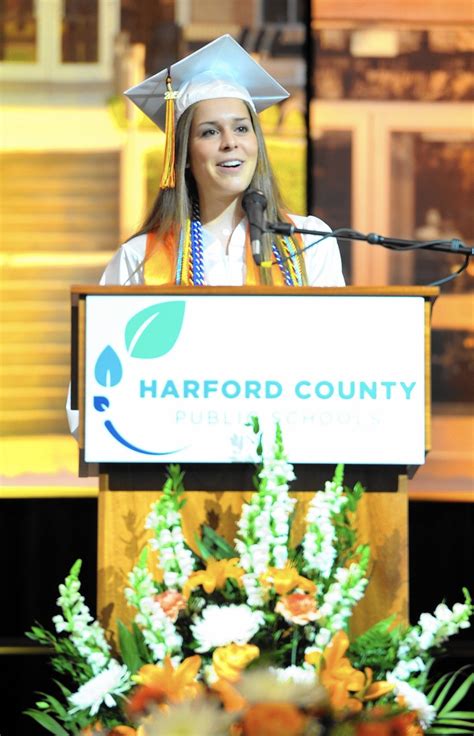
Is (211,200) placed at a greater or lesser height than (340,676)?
greater

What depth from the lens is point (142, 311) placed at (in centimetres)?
236

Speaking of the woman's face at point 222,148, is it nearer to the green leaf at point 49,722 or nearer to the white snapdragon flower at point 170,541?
the white snapdragon flower at point 170,541

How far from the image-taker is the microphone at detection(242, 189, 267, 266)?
8.02 ft

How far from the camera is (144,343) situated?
2.35 metres

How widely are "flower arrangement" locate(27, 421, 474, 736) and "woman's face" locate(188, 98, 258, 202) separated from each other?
3.08 ft

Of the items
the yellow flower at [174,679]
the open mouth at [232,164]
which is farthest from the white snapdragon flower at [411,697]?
the open mouth at [232,164]

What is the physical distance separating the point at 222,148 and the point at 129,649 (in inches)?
48.6

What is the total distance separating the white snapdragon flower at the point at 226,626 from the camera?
200 centimetres

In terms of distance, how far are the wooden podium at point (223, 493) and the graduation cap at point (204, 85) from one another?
76 centimetres

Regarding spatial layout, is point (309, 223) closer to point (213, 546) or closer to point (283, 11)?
point (213, 546)

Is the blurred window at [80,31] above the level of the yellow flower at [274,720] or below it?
above

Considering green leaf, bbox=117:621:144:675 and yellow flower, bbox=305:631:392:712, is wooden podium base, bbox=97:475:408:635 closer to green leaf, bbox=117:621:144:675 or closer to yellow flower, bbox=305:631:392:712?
green leaf, bbox=117:621:144:675

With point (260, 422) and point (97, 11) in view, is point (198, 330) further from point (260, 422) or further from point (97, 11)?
point (97, 11)

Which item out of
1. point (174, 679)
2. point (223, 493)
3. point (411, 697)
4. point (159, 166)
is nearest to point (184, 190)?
point (223, 493)
